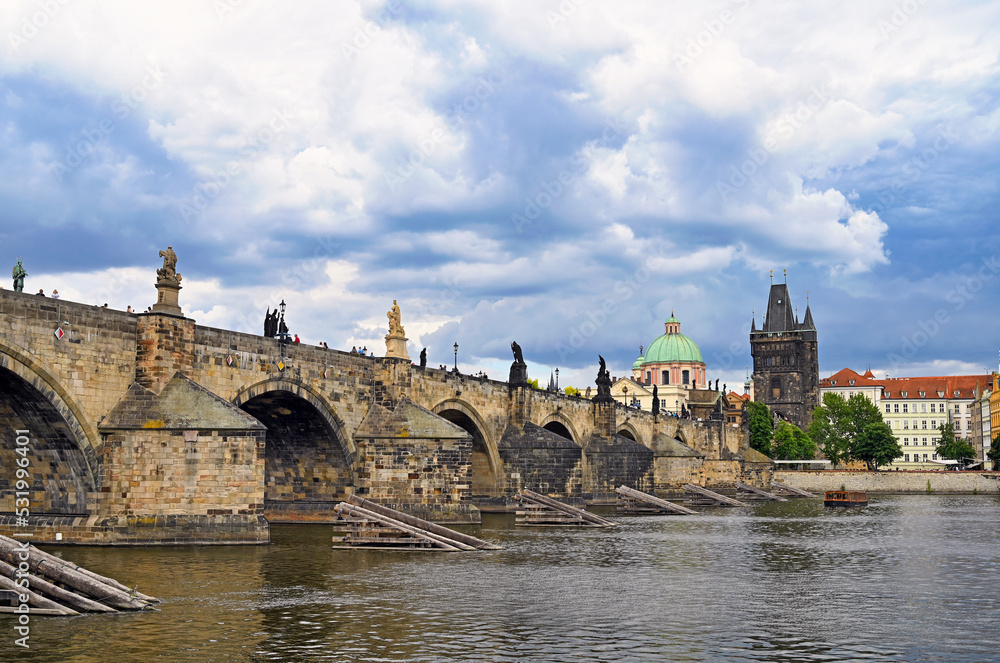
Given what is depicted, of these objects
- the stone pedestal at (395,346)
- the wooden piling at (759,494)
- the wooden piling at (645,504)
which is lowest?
the wooden piling at (759,494)

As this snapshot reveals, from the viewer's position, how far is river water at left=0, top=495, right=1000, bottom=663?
13664 millimetres

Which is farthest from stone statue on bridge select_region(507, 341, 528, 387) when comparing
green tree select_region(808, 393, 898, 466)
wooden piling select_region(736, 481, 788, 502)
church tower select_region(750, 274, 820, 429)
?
church tower select_region(750, 274, 820, 429)

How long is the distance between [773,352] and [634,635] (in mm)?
157099

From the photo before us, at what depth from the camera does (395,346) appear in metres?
40.4

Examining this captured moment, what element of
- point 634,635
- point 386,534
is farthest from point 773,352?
point 634,635

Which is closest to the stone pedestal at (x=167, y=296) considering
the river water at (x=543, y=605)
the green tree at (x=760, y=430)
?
the river water at (x=543, y=605)

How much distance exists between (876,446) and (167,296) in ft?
337

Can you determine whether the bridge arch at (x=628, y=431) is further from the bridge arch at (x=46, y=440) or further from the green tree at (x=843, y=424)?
the green tree at (x=843, y=424)

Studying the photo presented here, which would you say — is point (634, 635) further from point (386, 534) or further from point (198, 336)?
point (198, 336)

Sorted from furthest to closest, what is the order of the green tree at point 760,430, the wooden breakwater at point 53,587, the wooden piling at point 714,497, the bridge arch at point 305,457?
the green tree at point 760,430 → the wooden piling at point 714,497 → the bridge arch at point 305,457 → the wooden breakwater at point 53,587

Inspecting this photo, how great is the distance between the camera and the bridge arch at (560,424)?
5906 cm

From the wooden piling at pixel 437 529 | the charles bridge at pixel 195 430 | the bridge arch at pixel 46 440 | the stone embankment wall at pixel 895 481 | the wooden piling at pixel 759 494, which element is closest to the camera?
the bridge arch at pixel 46 440

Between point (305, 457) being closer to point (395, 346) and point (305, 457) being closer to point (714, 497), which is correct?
point (395, 346)

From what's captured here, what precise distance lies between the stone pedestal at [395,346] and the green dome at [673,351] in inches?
5467
